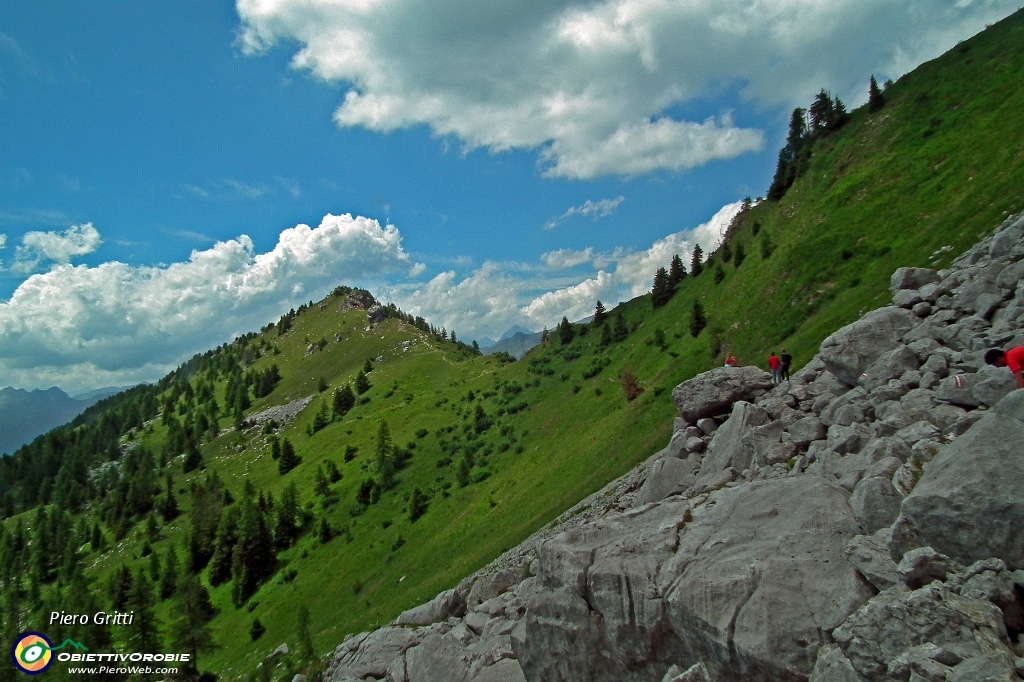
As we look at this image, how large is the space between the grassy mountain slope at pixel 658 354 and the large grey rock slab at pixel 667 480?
9.95m

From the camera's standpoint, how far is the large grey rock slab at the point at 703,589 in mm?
10508

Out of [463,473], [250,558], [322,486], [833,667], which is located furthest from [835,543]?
[322,486]

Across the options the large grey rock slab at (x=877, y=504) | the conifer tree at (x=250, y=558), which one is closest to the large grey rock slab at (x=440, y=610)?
the large grey rock slab at (x=877, y=504)

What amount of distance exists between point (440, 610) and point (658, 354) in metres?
43.6

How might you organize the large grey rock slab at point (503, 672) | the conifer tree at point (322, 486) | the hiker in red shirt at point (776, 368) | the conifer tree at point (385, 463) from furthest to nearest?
the conifer tree at point (322, 486) → the conifer tree at point (385, 463) → the hiker in red shirt at point (776, 368) → the large grey rock slab at point (503, 672)

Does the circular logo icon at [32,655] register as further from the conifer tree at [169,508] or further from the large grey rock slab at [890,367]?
the conifer tree at [169,508]

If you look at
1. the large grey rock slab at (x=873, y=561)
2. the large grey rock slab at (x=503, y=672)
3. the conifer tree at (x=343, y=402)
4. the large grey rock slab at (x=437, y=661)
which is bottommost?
the large grey rock slab at (x=437, y=661)

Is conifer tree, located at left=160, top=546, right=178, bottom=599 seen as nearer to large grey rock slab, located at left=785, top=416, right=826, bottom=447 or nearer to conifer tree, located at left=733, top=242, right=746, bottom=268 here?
large grey rock slab, located at left=785, top=416, right=826, bottom=447

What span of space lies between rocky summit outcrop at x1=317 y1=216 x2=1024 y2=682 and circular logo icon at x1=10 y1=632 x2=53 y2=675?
50483 millimetres

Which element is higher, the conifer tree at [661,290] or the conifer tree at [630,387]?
the conifer tree at [661,290]

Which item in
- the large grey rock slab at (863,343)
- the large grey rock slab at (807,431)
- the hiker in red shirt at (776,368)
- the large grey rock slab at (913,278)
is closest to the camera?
the large grey rock slab at (807,431)

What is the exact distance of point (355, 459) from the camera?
109125 mm

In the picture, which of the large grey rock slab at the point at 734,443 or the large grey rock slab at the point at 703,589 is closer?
the large grey rock slab at the point at 703,589

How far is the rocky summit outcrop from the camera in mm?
8570
